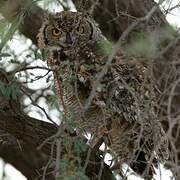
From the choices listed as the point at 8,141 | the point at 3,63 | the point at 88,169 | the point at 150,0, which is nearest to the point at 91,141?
the point at 88,169

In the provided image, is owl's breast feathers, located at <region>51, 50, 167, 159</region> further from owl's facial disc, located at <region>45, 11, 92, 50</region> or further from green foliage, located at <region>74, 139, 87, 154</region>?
green foliage, located at <region>74, 139, 87, 154</region>

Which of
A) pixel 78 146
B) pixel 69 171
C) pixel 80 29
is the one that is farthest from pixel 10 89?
pixel 80 29

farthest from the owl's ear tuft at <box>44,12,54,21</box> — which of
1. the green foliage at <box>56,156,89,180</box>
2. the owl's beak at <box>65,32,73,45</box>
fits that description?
the green foliage at <box>56,156,89,180</box>

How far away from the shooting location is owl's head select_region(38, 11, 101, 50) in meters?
3.78

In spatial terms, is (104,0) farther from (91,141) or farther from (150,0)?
(91,141)

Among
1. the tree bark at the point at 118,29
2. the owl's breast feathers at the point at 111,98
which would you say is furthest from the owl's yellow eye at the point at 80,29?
the owl's breast feathers at the point at 111,98

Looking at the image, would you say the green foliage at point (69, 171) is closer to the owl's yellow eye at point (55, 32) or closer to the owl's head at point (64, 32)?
the owl's head at point (64, 32)

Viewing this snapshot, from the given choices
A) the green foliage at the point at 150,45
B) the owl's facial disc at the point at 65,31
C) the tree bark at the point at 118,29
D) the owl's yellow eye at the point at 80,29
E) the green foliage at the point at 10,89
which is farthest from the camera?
the owl's facial disc at the point at 65,31

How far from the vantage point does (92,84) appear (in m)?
2.97

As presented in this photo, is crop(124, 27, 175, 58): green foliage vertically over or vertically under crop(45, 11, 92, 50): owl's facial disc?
under

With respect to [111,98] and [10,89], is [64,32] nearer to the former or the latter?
[111,98]

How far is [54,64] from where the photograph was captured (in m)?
3.85

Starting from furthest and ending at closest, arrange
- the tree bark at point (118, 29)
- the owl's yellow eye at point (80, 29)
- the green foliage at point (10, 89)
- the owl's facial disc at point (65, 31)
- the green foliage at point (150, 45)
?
the owl's facial disc at point (65, 31) → the owl's yellow eye at point (80, 29) → the green foliage at point (10, 89) → the tree bark at point (118, 29) → the green foliage at point (150, 45)

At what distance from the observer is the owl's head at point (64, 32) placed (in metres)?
3.78
